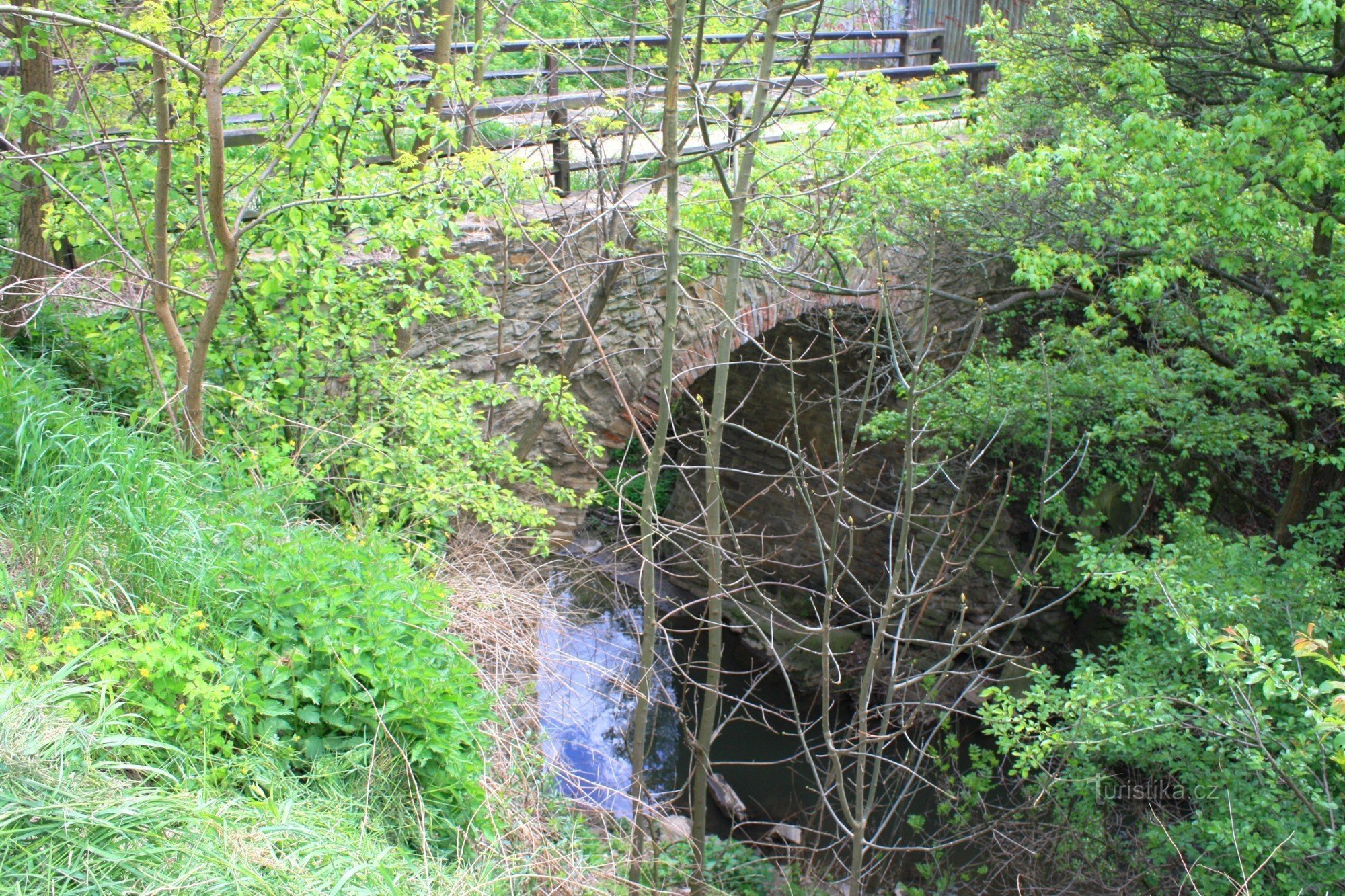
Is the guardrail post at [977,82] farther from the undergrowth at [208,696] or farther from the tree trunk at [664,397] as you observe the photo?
the undergrowth at [208,696]

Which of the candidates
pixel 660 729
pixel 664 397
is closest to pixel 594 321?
pixel 664 397

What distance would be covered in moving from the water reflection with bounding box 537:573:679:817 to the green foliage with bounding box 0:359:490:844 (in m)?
0.54

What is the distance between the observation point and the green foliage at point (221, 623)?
228cm

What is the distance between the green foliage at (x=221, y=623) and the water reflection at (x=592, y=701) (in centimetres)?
54

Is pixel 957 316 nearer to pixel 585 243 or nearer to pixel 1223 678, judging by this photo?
pixel 585 243

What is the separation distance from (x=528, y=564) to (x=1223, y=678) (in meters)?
2.86

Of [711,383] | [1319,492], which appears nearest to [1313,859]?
[1319,492]

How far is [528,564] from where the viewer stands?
14.3ft

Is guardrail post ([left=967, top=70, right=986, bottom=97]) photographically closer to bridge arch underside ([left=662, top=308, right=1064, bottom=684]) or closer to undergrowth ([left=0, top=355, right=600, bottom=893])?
bridge arch underside ([left=662, top=308, right=1064, bottom=684])

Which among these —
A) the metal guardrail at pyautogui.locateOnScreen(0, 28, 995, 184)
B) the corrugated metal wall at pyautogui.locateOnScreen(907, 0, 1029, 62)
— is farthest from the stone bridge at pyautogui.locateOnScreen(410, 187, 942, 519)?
the corrugated metal wall at pyautogui.locateOnScreen(907, 0, 1029, 62)

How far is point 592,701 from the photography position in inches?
272

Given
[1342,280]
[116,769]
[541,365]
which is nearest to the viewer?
[116,769]

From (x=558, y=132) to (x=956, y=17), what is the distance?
7.77m

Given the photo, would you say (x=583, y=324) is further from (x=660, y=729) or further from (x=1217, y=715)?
(x=660, y=729)
